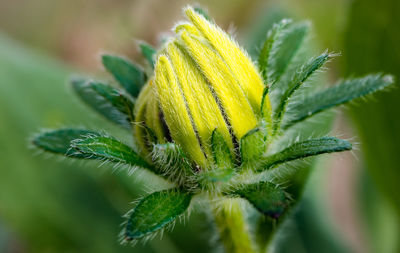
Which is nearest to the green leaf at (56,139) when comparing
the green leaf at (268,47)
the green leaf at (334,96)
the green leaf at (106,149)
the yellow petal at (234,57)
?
the green leaf at (106,149)

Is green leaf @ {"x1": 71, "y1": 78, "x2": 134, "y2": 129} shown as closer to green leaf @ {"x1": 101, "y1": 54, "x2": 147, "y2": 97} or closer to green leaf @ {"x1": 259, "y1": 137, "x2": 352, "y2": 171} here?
green leaf @ {"x1": 101, "y1": 54, "x2": 147, "y2": 97}

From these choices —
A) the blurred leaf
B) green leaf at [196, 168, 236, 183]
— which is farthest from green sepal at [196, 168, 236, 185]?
the blurred leaf

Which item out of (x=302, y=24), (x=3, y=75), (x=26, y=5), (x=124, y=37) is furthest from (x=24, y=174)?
(x=26, y=5)

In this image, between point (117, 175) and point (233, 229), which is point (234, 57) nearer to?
point (233, 229)

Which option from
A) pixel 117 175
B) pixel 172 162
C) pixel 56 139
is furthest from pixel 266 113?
pixel 117 175

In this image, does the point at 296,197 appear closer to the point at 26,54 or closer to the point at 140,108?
the point at 140,108
